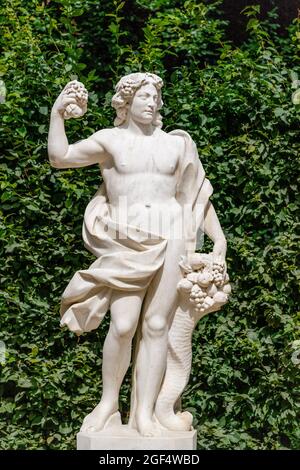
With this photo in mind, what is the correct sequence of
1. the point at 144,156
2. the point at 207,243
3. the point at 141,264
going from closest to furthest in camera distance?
1. the point at 141,264
2. the point at 144,156
3. the point at 207,243

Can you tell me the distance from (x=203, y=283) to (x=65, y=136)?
104 cm

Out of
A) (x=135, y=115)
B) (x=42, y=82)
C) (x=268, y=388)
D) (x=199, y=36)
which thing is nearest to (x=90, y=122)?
(x=42, y=82)

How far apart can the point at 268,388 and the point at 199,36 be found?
2418 millimetres

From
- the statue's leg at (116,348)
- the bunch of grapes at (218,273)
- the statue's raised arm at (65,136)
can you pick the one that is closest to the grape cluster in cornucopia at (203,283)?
the bunch of grapes at (218,273)

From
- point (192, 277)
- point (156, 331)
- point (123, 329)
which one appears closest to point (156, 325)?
point (156, 331)

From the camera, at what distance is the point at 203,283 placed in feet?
17.3

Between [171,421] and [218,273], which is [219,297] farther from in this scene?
[171,421]

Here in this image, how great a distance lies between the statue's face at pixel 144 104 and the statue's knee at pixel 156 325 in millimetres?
1018

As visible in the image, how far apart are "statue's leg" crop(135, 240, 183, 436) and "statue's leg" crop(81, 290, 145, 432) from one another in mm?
74

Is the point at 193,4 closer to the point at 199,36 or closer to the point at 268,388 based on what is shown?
the point at 199,36

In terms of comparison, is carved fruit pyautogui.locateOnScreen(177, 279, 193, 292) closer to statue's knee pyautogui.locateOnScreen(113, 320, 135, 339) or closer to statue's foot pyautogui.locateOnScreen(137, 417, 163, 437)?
statue's knee pyautogui.locateOnScreen(113, 320, 135, 339)

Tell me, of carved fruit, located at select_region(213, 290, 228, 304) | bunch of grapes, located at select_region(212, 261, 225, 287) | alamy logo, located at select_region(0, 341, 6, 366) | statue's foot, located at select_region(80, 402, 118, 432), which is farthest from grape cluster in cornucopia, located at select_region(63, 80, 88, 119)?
alamy logo, located at select_region(0, 341, 6, 366)

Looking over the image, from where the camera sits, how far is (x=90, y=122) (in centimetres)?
682

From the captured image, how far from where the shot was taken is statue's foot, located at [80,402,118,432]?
518cm
